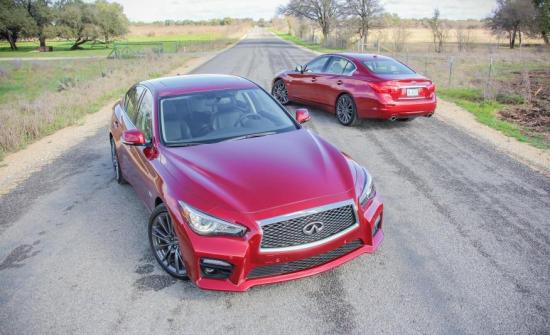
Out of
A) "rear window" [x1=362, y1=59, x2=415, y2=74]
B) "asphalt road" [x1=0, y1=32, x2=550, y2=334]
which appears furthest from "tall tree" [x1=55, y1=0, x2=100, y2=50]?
"asphalt road" [x1=0, y1=32, x2=550, y2=334]

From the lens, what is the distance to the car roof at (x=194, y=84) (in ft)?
16.6

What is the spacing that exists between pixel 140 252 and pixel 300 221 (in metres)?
1.92

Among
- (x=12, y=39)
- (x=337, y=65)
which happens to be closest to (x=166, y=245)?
(x=337, y=65)

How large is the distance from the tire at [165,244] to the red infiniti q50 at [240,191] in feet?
0.03

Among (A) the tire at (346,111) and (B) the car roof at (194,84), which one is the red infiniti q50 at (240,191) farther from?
(A) the tire at (346,111)

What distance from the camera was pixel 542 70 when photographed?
74.5ft

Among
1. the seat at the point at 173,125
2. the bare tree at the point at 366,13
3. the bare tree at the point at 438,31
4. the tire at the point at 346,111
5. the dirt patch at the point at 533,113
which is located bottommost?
the dirt patch at the point at 533,113

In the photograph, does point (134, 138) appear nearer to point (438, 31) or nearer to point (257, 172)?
point (257, 172)

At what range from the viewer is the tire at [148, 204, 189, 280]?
12.4 ft

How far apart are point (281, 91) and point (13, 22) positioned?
65951mm

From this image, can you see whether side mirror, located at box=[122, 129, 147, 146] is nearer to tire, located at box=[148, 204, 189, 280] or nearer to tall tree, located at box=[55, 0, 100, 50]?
tire, located at box=[148, 204, 189, 280]

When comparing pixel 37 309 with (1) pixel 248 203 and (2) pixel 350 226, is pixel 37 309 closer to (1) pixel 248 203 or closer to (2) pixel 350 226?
(1) pixel 248 203

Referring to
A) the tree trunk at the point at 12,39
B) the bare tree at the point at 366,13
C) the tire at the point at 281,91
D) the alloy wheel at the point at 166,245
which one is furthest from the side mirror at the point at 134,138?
the tree trunk at the point at 12,39

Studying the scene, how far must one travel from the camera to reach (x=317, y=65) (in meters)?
10.6
